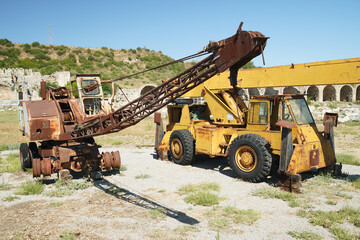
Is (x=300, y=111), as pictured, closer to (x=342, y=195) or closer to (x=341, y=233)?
(x=342, y=195)

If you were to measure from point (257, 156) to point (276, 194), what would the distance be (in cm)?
112

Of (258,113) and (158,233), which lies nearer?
(158,233)

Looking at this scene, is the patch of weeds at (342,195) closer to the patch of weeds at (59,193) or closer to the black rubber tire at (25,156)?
the patch of weeds at (59,193)

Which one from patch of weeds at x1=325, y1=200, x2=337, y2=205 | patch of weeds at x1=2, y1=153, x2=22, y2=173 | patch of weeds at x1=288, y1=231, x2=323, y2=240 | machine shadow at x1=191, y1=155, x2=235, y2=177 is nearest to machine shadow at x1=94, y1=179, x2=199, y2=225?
patch of weeds at x1=288, y1=231, x2=323, y2=240

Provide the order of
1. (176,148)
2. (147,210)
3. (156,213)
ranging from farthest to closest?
(176,148) → (147,210) → (156,213)

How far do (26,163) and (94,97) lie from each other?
3.32 meters

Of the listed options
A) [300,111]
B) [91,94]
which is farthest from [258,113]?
[91,94]

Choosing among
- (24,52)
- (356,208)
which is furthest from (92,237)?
(24,52)

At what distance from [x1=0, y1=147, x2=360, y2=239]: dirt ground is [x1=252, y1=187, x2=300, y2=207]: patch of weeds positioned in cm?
14

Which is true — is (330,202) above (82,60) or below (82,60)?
below

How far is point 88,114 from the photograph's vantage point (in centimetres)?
882

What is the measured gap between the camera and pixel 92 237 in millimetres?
5102

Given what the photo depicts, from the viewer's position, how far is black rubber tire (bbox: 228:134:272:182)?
299 inches

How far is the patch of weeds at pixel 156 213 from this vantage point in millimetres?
5918
